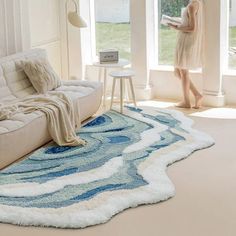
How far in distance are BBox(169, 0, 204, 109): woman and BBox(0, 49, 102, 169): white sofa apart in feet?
3.36

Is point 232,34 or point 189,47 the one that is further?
point 232,34

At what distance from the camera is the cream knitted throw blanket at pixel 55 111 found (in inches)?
189

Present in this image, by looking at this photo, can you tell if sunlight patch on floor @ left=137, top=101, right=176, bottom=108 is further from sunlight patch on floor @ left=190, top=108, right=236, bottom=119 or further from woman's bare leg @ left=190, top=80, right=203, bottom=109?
sunlight patch on floor @ left=190, top=108, right=236, bottom=119

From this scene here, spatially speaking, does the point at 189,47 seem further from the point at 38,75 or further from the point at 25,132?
the point at 25,132

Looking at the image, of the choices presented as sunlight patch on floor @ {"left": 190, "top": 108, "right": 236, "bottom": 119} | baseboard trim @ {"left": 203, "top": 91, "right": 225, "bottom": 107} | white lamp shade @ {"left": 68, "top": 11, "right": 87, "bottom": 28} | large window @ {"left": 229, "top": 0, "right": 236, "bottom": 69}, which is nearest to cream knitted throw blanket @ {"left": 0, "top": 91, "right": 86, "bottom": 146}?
white lamp shade @ {"left": 68, "top": 11, "right": 87, "bottom": 28}

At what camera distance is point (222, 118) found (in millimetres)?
5816

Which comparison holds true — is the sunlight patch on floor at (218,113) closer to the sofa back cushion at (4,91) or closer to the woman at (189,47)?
the woman at (189,47)

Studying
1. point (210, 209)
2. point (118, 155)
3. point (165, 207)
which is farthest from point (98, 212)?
point (118, 155)

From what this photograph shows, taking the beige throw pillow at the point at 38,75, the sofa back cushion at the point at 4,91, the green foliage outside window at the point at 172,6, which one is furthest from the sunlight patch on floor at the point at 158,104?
the sofa back cushion at the point at 4,91

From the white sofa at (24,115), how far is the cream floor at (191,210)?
1.01 metres

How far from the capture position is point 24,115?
4.66 m

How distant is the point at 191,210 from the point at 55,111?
1.78 meters

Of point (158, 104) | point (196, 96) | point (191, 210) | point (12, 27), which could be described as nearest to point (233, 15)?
point (196, 96)

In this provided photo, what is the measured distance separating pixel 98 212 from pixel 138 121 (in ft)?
7.21
